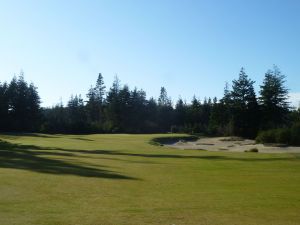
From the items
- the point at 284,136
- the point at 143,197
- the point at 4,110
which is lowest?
the point at 143,197

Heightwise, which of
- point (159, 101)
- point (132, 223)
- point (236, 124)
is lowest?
point (132, 223)

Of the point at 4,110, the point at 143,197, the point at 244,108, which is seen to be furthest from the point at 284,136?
the point at 4,110

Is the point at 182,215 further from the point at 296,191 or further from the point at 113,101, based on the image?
the point at 113,101

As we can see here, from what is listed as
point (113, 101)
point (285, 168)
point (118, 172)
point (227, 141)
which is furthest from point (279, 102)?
point (118, 172)

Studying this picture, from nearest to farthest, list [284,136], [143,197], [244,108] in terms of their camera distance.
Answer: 1. [143,197]
2. [284,136]
3. [244,108]

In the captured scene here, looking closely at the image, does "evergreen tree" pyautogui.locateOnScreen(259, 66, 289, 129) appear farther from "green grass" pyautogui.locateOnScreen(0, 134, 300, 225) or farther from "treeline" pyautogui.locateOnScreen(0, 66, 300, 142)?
"green grass" pyautogui.locateOnScreen(0, 134, 300, 225)

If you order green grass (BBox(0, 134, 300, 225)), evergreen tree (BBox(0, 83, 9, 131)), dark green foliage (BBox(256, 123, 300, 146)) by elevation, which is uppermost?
evergreen tree (BBox(0, 83, 9, 131))

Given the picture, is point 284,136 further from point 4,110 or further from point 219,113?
point 4,110

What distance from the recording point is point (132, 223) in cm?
1220

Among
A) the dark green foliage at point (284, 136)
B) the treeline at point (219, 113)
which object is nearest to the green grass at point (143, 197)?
the dark green foliage at point (284, 136)

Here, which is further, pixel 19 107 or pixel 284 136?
pixel 19 107

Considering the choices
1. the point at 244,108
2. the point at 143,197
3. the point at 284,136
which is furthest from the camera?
the point at 244,108

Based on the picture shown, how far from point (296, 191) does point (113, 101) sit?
113064 mm

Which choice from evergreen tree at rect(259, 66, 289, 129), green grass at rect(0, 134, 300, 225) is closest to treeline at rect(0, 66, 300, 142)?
evergreen tree at rect(259, 66, 289, 129)
